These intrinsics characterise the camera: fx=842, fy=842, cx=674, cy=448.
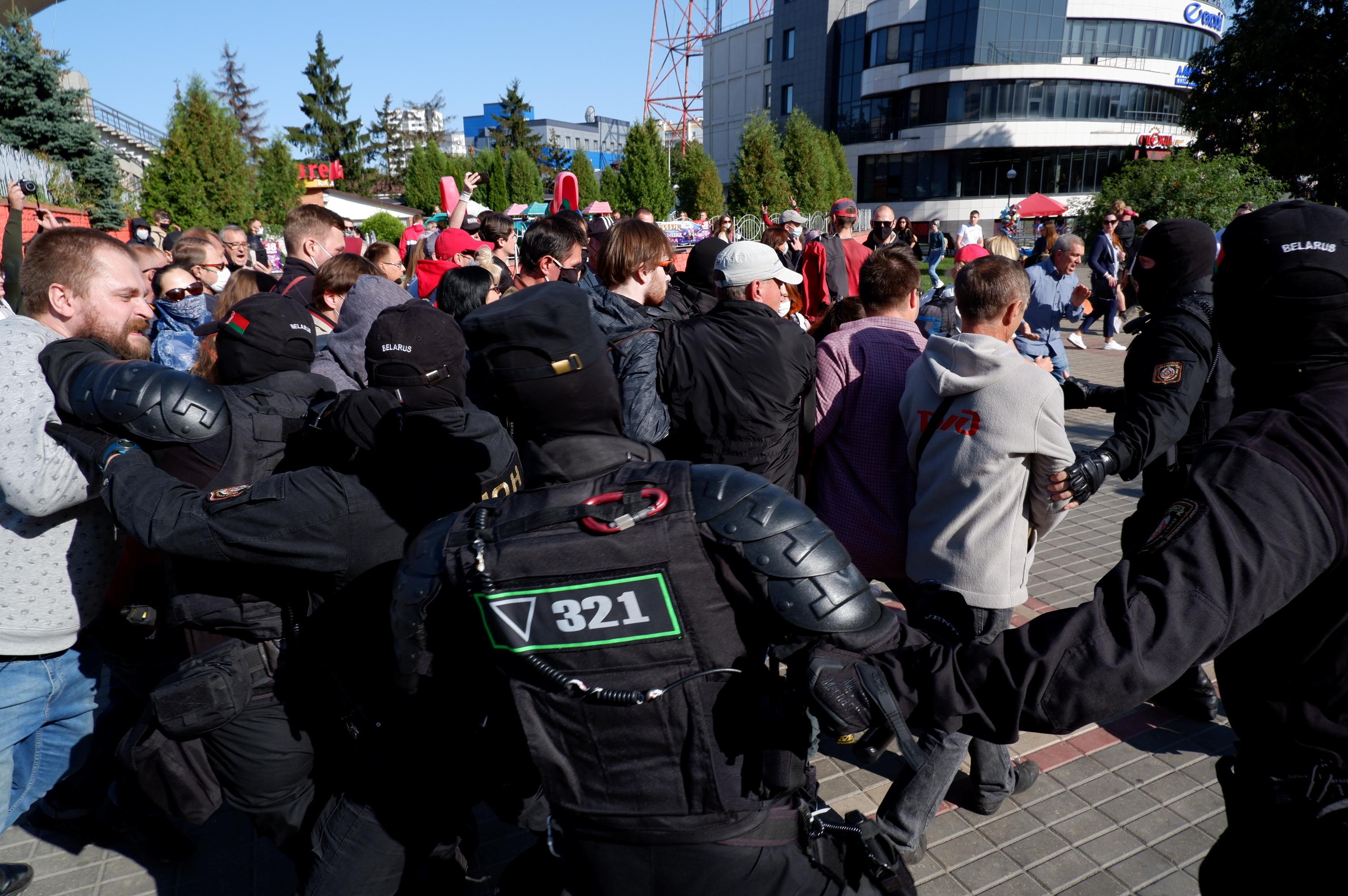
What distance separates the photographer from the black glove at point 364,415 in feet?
7.89

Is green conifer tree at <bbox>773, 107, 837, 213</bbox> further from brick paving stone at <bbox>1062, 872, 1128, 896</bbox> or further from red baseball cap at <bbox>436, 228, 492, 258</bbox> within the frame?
brick paving stone at <bbox>1062, 872, 1128, 896</bbox>

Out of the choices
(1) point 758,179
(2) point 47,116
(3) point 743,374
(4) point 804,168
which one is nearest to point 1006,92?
(4) point 804,168

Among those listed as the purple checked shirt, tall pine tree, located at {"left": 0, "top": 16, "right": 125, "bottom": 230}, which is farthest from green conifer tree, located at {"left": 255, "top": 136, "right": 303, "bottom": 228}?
the purple checked shirt

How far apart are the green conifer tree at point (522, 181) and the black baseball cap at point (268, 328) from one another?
42.3m

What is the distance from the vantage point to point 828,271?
7.31m

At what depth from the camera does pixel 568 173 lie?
10781 mm

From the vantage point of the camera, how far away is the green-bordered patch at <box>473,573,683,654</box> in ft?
5.34

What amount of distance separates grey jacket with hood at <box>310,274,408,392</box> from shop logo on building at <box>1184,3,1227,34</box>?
6167 centimetres

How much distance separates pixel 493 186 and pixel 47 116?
1995 centimetres

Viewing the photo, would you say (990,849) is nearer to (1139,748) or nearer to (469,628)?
(1139,748)

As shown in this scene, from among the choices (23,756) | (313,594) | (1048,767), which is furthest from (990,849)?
(23,756)

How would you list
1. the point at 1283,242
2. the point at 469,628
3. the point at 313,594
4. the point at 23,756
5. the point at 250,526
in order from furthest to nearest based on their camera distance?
the point at 23,756
the point at 313,594
the point at 250,526
the point at 469,628
the point at 1283,242

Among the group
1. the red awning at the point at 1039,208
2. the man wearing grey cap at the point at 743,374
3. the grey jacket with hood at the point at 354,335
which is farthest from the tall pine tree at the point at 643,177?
the man wearing grey cap at the point at 743,374

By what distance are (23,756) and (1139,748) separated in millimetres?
4404
